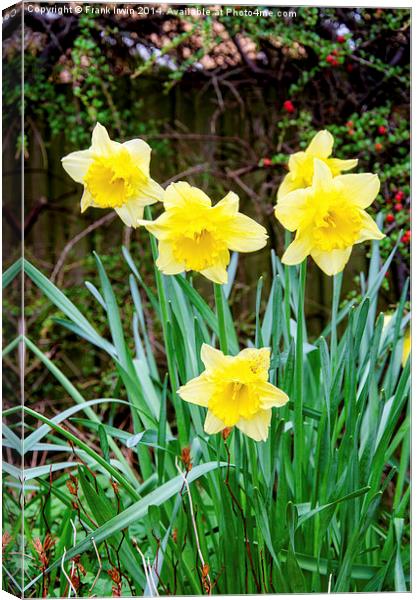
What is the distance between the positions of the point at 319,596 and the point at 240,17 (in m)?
1.42

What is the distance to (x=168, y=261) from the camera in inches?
49.4

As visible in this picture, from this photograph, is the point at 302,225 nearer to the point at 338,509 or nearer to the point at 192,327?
the point at 192,327

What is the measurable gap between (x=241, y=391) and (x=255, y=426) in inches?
2.3

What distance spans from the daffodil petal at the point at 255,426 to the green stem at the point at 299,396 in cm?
6

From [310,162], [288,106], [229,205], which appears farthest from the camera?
[288,106]

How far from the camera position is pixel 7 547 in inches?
50.1

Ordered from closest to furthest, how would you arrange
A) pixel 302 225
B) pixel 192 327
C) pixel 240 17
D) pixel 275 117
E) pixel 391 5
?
pixel 302 225, pixel 192 327, pixel 391 5, pixel 240 17, pixel 275 117

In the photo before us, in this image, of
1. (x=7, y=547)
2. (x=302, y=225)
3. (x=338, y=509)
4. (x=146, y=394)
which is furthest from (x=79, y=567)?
(x=302, y=225)

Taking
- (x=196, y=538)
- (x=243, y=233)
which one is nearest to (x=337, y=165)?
(x=243, y=233)

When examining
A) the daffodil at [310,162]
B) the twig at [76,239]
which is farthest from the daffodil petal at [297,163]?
the twig at [76,239]

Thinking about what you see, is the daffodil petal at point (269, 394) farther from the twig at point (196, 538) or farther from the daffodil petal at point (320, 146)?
the daffodil petal at point (320, 146)

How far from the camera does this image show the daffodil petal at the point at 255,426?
1243mm

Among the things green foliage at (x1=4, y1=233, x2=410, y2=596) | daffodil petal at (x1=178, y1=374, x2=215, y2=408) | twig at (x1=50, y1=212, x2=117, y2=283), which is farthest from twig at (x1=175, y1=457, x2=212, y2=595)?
twig at (x1=50, y1=212, x2=117, y2=283)

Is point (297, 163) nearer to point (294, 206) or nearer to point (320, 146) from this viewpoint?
point (320, 146)
